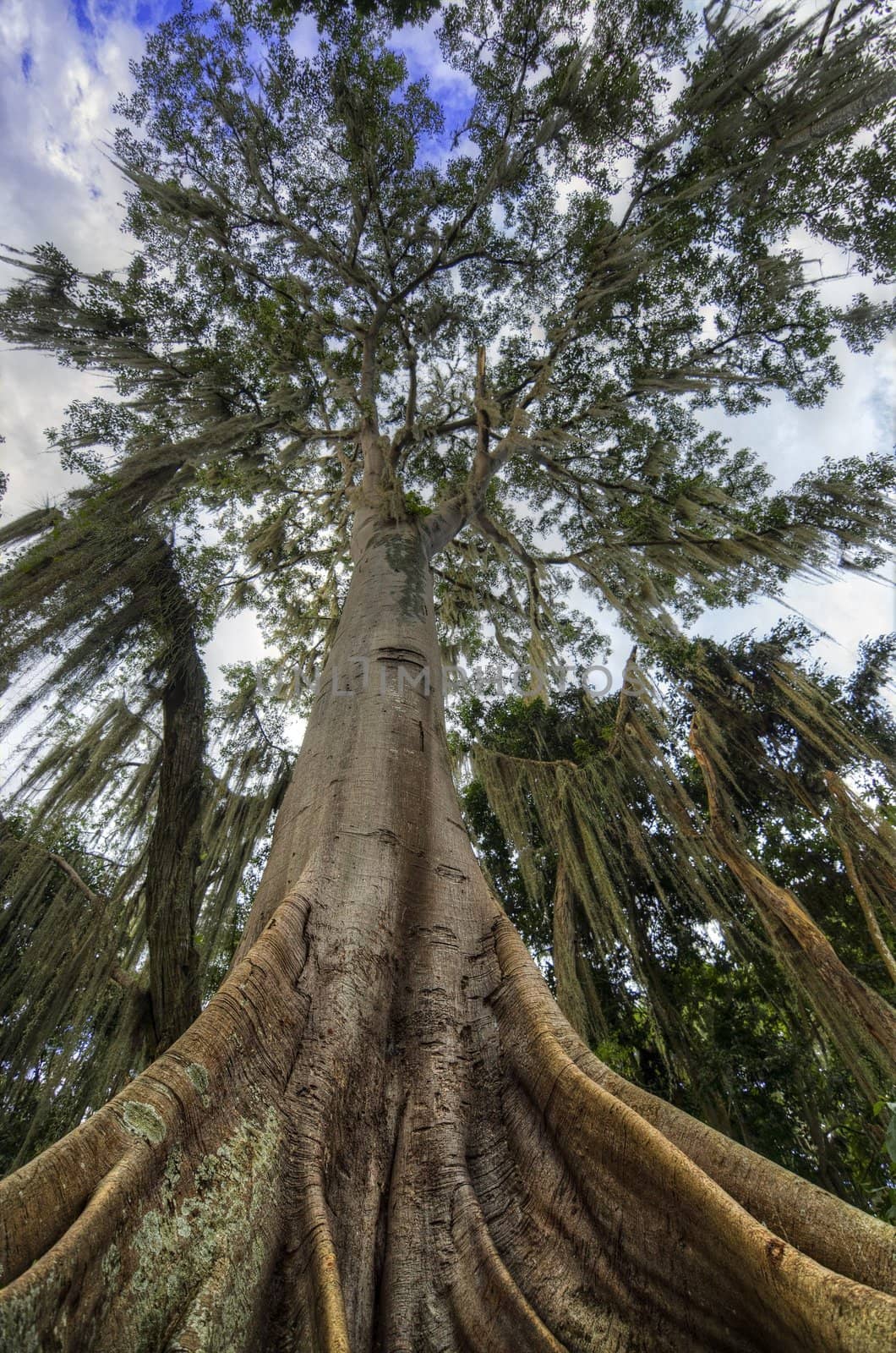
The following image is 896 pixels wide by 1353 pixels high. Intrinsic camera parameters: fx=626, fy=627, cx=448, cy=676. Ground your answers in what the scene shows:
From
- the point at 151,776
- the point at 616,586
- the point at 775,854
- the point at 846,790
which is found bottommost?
the point at 151,776

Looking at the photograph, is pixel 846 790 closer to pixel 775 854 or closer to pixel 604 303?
pixel 775 854

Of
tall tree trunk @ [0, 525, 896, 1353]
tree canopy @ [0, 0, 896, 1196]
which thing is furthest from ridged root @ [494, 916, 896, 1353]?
tree canopy @ [0, 0, 896, 1196]

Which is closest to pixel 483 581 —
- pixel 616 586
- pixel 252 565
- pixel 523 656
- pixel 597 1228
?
pixel 523 656

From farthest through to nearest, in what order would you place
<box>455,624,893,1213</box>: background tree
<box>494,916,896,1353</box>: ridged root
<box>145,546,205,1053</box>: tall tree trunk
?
<box>455,624,893,1213</box>: background tree, <box>145,546,205,1053</box>: tall tree trunk, <box>494,916,896,1353</box>: ridged root

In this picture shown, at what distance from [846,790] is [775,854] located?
3.91m

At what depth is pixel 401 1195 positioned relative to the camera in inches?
57.5

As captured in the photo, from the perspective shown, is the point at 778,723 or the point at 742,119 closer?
the point at 742,119

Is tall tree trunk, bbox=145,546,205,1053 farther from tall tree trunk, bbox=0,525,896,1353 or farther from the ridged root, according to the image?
the ridged root

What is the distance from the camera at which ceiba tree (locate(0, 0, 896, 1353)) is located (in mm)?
1146

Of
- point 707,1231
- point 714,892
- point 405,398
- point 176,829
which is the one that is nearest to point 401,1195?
point 707,1231

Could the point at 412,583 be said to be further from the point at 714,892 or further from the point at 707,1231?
the point at 714,892

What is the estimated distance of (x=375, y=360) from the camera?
24.4ft

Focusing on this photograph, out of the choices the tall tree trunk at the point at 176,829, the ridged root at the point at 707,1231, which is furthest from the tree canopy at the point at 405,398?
the ridged root at the point at 707,1231

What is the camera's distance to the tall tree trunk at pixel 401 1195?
1006 millimetres
